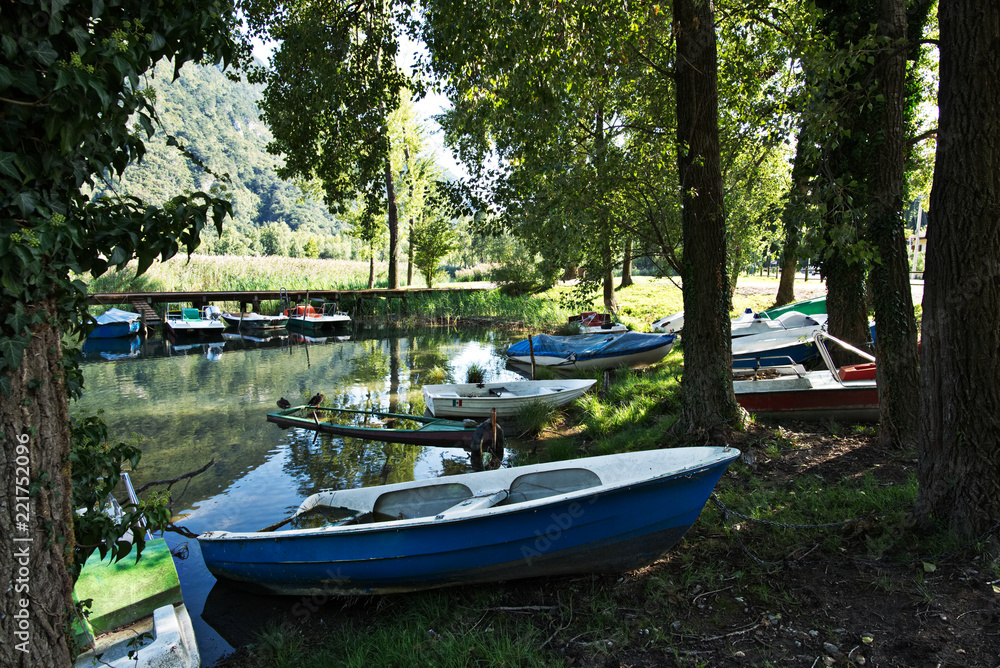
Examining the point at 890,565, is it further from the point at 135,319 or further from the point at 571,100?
the point at 135,319

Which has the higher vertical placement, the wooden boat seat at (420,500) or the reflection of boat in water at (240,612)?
the wooden boat seat at (420,500)

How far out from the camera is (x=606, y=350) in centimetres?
1416

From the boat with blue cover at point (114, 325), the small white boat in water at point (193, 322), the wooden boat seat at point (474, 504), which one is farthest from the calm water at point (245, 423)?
the wooden boat seat at point (474, 504)

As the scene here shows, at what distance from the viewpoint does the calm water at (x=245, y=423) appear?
263 inches

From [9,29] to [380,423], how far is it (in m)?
10.0

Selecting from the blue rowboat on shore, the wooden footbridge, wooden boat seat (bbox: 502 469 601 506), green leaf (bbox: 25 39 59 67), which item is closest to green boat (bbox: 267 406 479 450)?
wooden boat seat (bbox: 502 469 601 506)

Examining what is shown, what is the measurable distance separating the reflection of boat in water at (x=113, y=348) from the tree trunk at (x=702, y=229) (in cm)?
2109

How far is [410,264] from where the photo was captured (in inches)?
1736

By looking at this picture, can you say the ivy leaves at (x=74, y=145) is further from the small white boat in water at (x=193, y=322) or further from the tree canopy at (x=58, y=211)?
the small white boat in water at (x=193, y=322)

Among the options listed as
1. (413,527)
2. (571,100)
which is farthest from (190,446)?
(571,100)

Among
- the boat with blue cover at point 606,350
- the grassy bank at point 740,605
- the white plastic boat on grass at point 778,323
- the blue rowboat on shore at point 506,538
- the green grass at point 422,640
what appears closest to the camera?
the grassy bank at point 740,605

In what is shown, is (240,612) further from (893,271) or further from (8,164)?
(893,271)

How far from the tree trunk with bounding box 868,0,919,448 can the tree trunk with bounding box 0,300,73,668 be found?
7013 mm

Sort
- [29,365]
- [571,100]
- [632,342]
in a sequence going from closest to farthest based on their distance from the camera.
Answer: [29,365], [571,100], [632,342]
